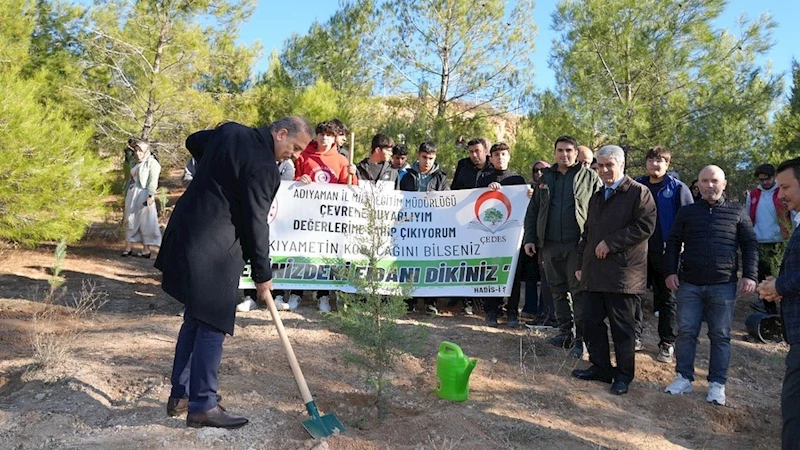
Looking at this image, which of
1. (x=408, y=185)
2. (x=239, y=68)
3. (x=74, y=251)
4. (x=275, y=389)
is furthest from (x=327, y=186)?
(x=239, y=68)

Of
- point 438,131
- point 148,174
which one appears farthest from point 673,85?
point 148,174

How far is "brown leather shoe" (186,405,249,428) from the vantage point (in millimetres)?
3508

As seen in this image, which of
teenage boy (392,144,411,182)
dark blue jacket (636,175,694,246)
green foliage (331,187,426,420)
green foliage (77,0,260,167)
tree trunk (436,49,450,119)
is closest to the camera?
green foliage (331,187,426,420)

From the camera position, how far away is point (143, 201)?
31.8 feet

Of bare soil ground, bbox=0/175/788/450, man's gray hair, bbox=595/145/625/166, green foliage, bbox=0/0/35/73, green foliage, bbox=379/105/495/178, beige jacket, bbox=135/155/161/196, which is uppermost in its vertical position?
green foliage, bbox=0/0/35/73

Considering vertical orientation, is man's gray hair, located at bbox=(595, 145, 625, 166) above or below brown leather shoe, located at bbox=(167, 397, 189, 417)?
above

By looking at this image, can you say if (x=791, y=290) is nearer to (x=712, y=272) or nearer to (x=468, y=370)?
(x=712, y=272)

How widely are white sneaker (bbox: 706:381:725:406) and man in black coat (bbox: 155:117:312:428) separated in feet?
11.8

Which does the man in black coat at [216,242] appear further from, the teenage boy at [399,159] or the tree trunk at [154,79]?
the tree trunk at [154,79]

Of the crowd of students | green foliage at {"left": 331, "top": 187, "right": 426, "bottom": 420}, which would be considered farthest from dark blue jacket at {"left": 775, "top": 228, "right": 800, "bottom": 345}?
green foliage at {"left": 331, "top": 187, "right": 426, "bottom": 420}

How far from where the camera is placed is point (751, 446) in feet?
14.3

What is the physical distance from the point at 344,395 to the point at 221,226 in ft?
5.32

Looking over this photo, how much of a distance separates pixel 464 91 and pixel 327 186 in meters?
9.55

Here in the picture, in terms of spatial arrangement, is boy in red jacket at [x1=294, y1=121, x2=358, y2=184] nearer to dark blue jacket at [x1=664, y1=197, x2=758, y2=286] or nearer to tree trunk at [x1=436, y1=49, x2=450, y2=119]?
dark blue jacket at [x1=664, y1=197, x2=758, y2=286]
